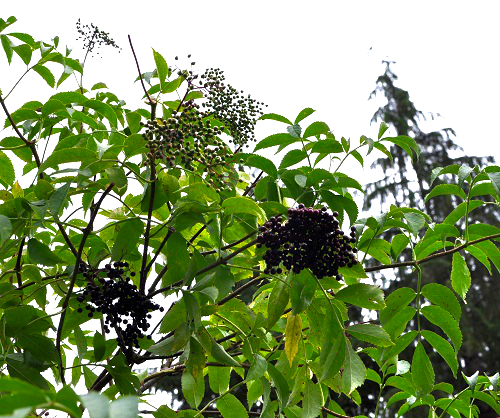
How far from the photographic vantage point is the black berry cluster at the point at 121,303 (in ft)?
5.09

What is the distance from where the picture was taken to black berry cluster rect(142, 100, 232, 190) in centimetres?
154

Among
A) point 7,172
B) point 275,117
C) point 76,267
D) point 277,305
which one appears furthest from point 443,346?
point 7,172

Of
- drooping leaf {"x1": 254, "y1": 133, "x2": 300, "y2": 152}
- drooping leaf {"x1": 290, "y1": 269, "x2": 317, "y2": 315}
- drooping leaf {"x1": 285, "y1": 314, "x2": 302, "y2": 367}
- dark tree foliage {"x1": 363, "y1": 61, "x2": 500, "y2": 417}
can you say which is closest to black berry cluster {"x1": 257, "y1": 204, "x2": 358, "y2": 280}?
drooping leaf {"x1": 290, "y1": 269, "x2": 317, "y2": 315}

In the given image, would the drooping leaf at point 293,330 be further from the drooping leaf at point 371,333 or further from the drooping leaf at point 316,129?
the drooping leaf at point 316,129

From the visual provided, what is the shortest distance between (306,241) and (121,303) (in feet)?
1.54

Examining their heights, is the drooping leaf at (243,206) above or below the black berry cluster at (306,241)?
above

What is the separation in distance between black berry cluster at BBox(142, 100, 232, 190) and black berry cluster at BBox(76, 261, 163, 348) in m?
0.30

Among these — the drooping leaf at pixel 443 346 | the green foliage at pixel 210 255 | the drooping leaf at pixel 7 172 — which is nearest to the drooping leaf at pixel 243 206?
the green foliage at pixel 210 255

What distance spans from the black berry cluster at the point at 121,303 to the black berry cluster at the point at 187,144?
0.30 metres

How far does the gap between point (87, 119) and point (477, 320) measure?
51.2 ft

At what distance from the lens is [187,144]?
1556 mm

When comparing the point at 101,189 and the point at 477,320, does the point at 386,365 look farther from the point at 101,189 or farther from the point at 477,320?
the point at 477,320

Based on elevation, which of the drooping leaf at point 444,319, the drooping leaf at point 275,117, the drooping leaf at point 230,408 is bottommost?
the drooping leaf at point 230,408

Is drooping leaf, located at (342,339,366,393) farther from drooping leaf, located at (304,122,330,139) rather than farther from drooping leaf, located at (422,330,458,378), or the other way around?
drooping leaf, located at (304,122,330,139)
